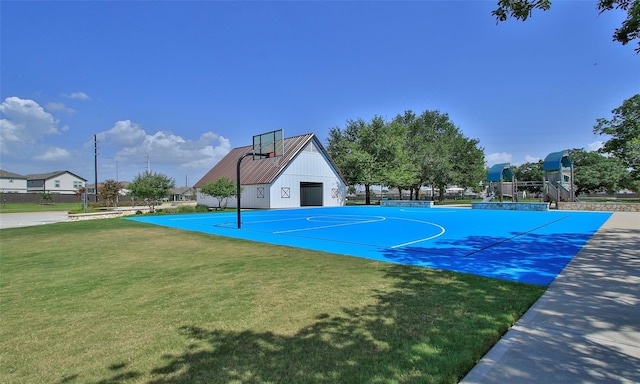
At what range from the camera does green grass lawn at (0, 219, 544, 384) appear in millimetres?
2910

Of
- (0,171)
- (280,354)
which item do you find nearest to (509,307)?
(280,354)

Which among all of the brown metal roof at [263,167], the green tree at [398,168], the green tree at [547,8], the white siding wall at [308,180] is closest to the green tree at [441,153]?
the green tree at [398,168]

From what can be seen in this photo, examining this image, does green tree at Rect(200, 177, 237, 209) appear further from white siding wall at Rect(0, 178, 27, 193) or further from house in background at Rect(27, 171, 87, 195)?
white siding wall at Rect(0, 178, 27, 193)

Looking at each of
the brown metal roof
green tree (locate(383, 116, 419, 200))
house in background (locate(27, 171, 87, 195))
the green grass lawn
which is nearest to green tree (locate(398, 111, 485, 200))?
green tree (locate(383, 116, 419, 200))

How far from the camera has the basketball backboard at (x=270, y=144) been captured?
19.7 meters

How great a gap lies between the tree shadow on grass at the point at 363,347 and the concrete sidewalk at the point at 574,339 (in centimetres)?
20

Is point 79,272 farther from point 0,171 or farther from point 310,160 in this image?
point 0,171

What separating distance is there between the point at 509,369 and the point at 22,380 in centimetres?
426

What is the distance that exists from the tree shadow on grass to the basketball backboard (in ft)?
52.7

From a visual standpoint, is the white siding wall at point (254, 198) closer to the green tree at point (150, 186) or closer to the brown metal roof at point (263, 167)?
the brown metal roof at point (263, 167)

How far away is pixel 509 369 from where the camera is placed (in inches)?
112

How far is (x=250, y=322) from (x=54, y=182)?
320ft

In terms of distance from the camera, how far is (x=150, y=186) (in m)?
31.6

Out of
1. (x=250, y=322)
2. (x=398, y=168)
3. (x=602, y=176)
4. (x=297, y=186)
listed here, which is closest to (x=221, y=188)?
(x=297, y=186)
